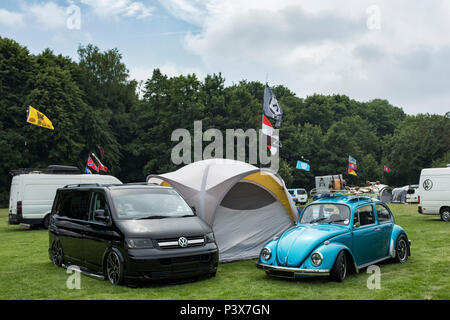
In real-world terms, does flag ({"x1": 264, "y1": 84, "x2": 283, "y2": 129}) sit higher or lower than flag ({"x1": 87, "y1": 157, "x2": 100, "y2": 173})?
higher

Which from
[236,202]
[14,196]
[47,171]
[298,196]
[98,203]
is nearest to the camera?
[98,203]

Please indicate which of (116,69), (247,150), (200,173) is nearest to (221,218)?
(200,173)

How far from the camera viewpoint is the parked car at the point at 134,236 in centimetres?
775

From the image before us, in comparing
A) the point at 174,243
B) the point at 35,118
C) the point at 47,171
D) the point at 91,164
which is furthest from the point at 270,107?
the point at 91,164

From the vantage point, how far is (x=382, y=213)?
393 inches

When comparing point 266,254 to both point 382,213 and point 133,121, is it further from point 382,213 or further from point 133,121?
Result: point 133,121

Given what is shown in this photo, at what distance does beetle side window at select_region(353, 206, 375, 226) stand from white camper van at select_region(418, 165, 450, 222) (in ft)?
41.5

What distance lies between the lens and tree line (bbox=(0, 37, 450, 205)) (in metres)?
40.4

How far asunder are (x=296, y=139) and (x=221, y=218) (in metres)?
51.8

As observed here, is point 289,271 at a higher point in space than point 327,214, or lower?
lower

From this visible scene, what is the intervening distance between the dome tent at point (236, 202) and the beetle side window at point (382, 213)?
3.25 metres

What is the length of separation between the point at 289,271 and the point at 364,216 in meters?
2.32

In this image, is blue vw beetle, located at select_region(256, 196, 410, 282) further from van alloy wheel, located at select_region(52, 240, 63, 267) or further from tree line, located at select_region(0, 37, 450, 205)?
tree line, located at select_region(0, 37, 450, 205)

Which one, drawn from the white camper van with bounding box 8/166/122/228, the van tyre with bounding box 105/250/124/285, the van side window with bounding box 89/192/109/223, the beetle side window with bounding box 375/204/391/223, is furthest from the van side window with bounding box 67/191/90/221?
the white camper van with bounding box 8/166/122/228
